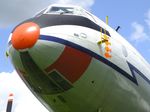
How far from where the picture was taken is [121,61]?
42.7 feet

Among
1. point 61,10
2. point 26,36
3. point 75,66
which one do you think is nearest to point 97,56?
→ point 75,66

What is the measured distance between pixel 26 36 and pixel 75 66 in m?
1.80

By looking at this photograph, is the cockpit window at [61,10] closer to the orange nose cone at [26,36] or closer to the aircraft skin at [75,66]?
the aircraft skin at [75,66]

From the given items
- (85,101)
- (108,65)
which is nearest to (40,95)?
(85,101)

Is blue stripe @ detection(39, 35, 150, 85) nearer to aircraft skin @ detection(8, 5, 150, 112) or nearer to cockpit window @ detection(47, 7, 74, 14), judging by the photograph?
aircraft skin @ detection(8, 5, 150, 112)

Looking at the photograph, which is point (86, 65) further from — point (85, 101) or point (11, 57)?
point (11, 57)

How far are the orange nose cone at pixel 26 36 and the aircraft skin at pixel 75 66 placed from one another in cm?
3

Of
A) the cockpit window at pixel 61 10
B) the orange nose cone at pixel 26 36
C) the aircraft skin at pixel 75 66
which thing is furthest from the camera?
the cockpit window at pixel 61 10

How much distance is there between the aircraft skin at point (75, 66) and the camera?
11414 mm

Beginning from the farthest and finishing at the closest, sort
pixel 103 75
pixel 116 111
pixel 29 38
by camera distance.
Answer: pixel 116 111 → pixel 103 75 → pixel 29 38

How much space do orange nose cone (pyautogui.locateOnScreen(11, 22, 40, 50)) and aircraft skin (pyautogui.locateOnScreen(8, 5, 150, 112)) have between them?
32 millimetres

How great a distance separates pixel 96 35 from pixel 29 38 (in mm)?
2512

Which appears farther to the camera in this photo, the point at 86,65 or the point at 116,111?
the point at 116,111

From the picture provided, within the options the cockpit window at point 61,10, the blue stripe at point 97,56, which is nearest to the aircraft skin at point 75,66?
the blue stripe at point 97,56
